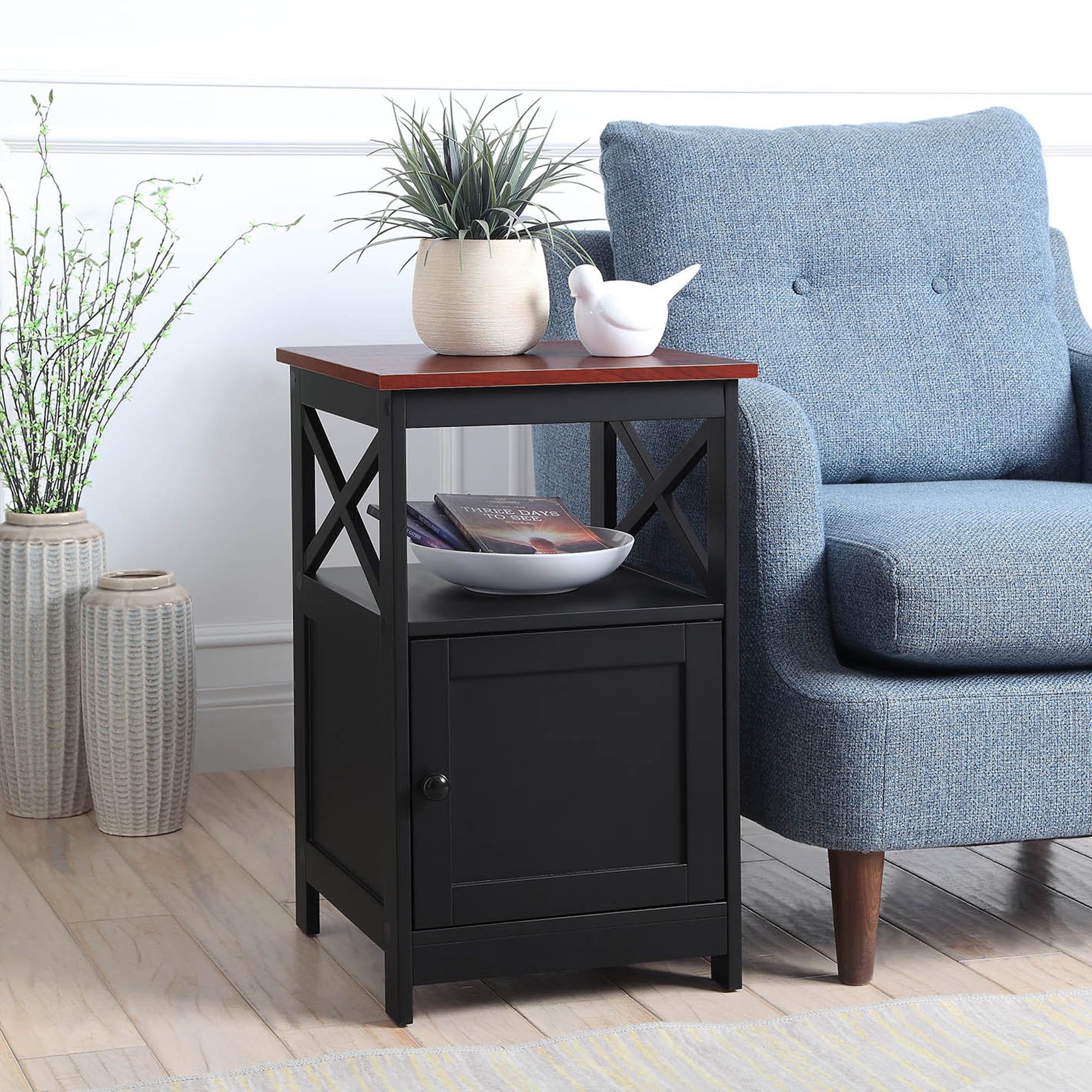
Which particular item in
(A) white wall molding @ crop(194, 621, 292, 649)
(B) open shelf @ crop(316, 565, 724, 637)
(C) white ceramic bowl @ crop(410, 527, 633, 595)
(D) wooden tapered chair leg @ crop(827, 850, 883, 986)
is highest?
(C) white ceramic bowl @ crop(410, 527, 633, 595)

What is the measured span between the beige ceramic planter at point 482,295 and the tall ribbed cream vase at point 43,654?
82cm

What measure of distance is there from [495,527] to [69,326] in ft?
3.36

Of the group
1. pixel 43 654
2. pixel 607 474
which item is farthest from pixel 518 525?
pixel 43 654

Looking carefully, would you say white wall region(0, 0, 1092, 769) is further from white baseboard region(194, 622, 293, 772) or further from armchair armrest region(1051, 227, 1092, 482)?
armchair armrest region(1051, 227, 1092, 482)

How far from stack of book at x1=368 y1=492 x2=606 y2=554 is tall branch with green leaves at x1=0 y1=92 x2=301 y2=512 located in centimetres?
77

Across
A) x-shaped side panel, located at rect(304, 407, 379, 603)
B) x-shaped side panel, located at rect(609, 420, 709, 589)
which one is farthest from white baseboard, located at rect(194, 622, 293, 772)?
x-shaped side panel, located at rect(609, 420, 709, 589)

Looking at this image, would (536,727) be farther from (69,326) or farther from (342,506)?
(69,326)

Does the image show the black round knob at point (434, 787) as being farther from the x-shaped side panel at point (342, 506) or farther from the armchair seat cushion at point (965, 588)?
the armchair seat cushion at point (965, 588)

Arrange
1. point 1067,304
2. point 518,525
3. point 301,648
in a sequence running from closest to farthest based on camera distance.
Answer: point 518,525 < point 301,648 < point 1067,304

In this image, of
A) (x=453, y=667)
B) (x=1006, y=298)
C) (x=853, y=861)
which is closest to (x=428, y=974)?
(x=453, y=667)

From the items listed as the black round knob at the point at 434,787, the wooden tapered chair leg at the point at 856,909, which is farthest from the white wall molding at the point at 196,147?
the wooden tapered chair leg at the point at 856,909

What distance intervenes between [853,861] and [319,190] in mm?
1432

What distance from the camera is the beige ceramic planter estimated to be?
1.73 metres

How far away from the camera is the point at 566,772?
167 centimetres
